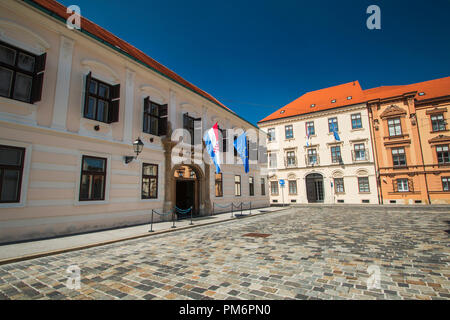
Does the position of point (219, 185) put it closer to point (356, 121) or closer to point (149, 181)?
point (149, 181)

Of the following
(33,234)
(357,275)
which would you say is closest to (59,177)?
(33,234)

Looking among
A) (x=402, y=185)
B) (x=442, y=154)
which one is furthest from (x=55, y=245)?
(x=442, y=154)

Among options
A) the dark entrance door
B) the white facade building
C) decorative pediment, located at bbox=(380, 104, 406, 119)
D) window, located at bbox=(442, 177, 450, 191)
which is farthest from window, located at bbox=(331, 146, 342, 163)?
the dark entrance door

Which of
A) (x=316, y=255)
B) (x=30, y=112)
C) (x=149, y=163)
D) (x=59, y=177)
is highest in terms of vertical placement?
(x=30, y=112)

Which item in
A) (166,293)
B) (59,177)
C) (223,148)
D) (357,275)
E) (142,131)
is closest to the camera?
(166,293)

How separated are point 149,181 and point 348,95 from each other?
3211 centimetres

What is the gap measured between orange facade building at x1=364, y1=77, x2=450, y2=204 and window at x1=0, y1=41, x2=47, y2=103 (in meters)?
32.4

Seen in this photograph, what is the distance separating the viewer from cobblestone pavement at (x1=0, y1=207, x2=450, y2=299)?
136 inches

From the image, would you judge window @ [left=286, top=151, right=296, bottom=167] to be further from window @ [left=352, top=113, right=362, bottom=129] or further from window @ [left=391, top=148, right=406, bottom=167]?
window @ [left=391, top=148, right=406, bottom=167]

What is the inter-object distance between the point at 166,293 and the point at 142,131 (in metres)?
9.77

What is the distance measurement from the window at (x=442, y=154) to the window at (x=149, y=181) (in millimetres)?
30839

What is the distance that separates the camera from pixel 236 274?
4262 millimetres
